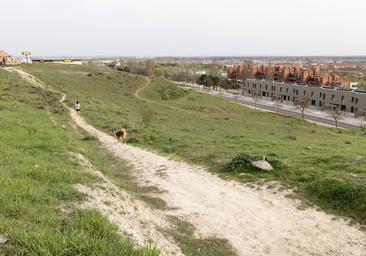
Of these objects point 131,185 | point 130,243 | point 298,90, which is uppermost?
point 130,243

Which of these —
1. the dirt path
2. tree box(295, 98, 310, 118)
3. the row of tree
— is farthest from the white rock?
the row of tree

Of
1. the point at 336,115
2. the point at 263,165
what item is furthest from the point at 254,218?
the point at 336,115

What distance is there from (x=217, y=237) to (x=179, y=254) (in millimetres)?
2030

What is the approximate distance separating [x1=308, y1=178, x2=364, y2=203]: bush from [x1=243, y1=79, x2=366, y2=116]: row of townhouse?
82.3 metres

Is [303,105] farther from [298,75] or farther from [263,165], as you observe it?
[263,165]

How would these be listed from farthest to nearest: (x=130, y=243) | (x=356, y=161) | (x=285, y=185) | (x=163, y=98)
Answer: (x=163, y=98) < (x=356, y=161) < (x=285, y=185) < (x=130, y=243)

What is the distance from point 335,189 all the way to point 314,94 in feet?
321

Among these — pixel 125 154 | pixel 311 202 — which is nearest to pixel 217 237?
pixel 311 202

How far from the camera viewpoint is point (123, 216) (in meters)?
8.41

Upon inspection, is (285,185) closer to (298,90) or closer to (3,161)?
(3,161)

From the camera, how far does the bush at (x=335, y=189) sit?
11469 mm

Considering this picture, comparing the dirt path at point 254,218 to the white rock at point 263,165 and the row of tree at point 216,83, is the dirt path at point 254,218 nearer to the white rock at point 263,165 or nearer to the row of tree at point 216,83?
the white rock at point 263,165

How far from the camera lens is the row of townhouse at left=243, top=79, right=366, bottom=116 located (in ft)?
291

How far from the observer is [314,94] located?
10319cm
